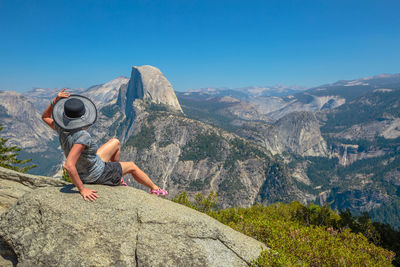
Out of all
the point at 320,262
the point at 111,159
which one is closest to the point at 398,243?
the point at 320,262

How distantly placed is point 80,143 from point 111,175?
6.12ft

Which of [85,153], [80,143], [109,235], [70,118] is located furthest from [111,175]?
[70,118]

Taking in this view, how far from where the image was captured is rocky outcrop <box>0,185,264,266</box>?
6.77 metres

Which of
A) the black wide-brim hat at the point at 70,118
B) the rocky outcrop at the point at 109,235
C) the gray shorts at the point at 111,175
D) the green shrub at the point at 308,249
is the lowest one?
the green shrub at the point at 308,249

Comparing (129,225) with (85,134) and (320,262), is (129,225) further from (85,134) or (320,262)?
(320,262)

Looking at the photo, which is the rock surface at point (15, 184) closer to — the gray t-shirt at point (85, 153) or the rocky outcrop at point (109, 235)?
the rocky outcrop at point (109, 235)

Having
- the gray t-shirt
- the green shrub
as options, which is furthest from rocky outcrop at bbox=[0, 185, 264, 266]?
the green shrub

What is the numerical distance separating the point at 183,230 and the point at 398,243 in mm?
17049

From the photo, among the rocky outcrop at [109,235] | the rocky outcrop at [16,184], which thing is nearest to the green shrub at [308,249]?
the rocky outcrop at [109,235]

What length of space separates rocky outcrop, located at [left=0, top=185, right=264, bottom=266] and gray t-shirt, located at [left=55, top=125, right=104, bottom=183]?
2.21 feet

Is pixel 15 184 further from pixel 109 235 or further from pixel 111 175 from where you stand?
pixel 109 235

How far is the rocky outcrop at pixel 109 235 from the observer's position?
677cm

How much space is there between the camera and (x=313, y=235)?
10.3 metres

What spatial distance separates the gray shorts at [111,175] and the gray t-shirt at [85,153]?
154mm
